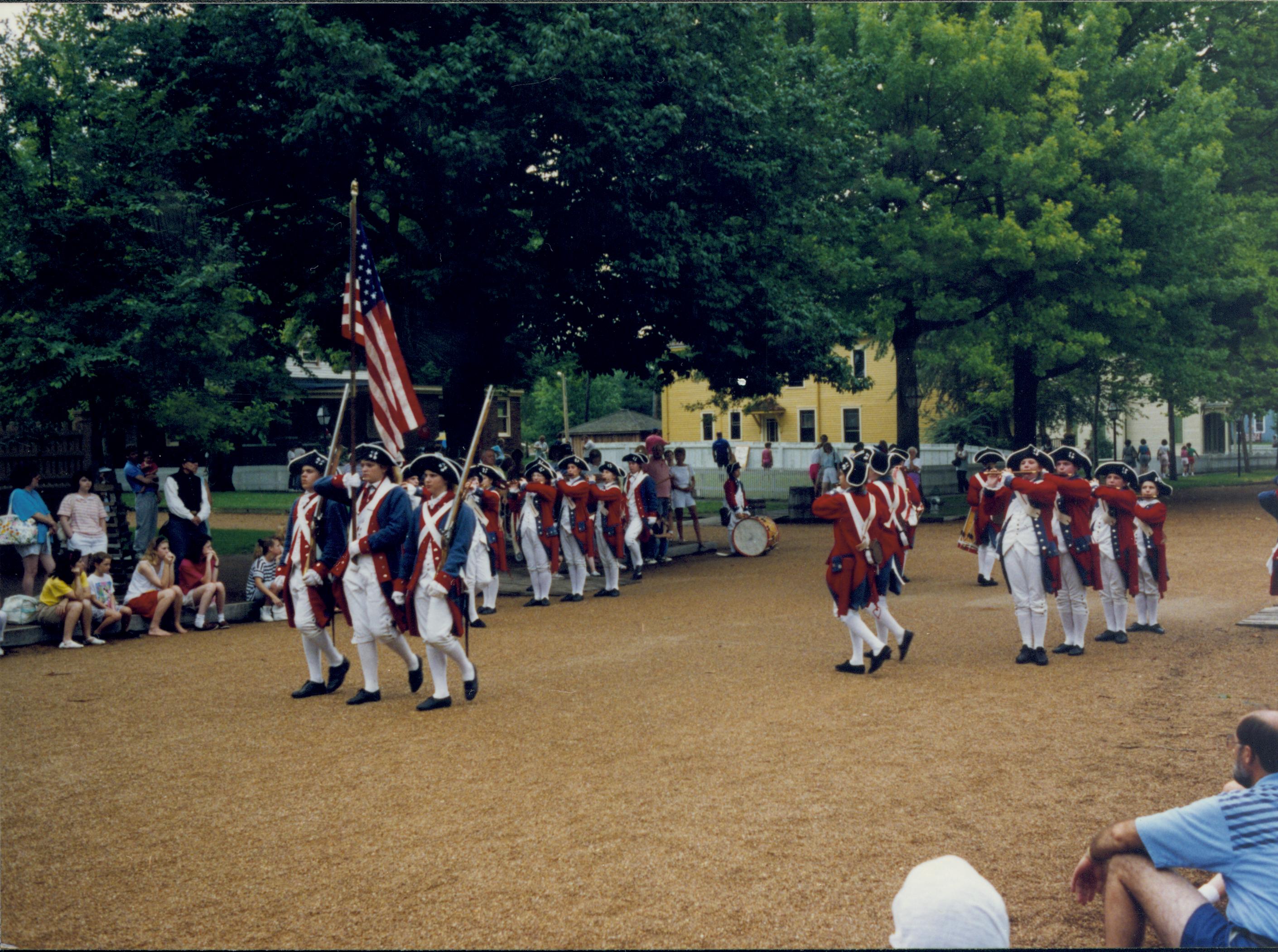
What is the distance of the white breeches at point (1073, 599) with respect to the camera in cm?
1066

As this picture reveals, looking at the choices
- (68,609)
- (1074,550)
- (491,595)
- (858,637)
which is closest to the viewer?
(858,637)

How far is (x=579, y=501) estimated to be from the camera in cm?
1588

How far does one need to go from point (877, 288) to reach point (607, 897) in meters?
25.1

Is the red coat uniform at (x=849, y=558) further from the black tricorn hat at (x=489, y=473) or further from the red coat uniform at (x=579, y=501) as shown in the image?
the red coat uniform at (x=579, y=501)

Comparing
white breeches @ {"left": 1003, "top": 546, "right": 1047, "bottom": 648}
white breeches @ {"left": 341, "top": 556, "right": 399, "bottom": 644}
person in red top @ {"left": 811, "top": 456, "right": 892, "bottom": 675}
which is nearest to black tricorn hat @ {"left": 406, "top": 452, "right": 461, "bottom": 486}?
white breeches @ {"left": 341, "top": 556, "right": 399, "bottom": 644}

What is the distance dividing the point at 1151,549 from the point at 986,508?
66.7 inches

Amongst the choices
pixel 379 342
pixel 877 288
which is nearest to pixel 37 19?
pixel 379 342

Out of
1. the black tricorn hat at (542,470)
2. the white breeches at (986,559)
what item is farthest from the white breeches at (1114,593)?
the black tricorn hat at (542,470)

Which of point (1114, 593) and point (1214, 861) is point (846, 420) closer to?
point (1114, 593)

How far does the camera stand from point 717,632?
12703 millimetres

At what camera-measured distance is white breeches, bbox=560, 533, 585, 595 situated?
16031 mm

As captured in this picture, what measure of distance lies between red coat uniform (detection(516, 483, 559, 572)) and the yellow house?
1370 inches

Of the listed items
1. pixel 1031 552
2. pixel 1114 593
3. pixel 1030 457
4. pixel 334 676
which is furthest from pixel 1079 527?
pixel 334 676

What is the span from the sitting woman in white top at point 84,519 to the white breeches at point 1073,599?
11.9 meters
